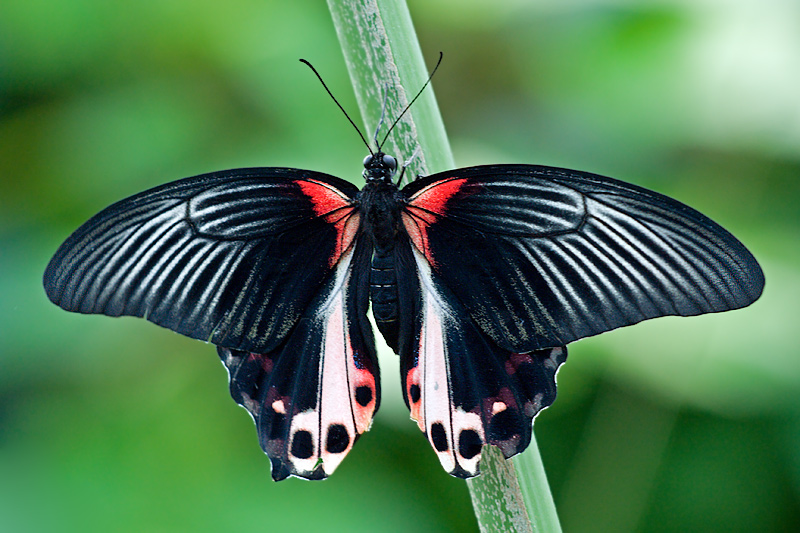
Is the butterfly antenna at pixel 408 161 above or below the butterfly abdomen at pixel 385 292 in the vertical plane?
above

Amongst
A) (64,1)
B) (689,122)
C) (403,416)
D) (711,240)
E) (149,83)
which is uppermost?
(64,1)

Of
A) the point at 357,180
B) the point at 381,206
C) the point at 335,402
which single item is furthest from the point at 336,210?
the point at 357,180

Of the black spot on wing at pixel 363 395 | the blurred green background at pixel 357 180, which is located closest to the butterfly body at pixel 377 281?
the black spot on wing at pixel 363 395

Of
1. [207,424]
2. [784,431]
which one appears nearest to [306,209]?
[207,424]

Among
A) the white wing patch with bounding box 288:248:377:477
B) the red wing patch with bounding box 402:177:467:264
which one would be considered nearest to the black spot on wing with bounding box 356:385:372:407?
the white wing patch with bounding box 288:248:377:477

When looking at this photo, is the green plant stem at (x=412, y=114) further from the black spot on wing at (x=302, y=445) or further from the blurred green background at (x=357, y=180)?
the blurred green background at (x=357, y=180)

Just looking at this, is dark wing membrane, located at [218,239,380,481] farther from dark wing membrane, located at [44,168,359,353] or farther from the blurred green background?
the blurred green background

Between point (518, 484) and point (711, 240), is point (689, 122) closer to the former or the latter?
point (711, 240)
